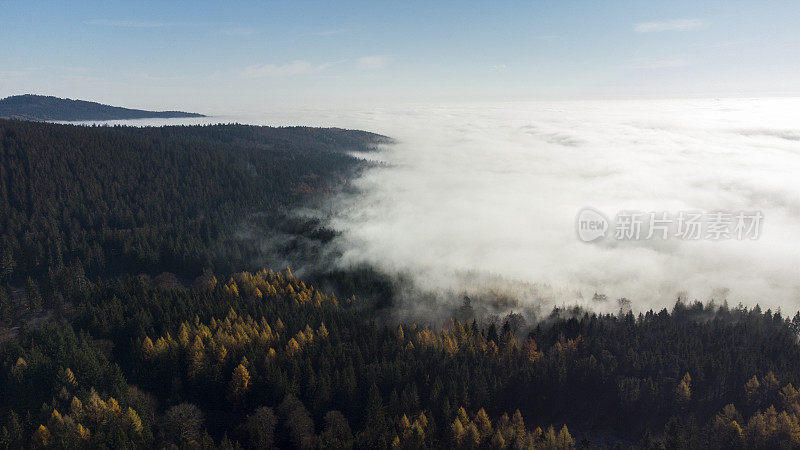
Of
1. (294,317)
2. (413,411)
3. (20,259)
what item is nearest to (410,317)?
(294,317)

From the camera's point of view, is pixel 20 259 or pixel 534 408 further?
pixel 20 259

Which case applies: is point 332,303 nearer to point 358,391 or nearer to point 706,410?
point 358,391

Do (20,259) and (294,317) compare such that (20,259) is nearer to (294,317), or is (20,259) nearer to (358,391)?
(294,317)

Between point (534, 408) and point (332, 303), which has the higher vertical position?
point (332, 303)

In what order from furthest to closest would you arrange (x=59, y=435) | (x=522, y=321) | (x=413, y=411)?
(x=522, y=321), (x=413, y=411), (x=59, y=435)

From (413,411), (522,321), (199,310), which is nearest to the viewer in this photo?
(413,411)

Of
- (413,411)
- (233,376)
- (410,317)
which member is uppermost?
(233,376)

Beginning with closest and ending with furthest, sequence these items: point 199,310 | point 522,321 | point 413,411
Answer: point 413,411, point 199,310, point 522,321

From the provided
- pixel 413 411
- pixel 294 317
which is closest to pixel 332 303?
pixel 294 317

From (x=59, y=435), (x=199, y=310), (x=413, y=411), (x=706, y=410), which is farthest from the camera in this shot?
(x=199, y=310)
